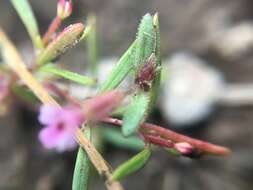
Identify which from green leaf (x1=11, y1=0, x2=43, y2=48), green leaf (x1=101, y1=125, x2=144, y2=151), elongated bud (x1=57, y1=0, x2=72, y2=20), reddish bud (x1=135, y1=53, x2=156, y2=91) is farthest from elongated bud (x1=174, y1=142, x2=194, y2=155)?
green leaf (x1=101, y1=125, x2=144, y2=151)

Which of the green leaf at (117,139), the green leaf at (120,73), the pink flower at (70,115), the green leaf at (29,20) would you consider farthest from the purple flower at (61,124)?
the green leaf at (117,139)

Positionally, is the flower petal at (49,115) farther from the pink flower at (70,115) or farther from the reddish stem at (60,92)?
the reddish stem at (60,92)

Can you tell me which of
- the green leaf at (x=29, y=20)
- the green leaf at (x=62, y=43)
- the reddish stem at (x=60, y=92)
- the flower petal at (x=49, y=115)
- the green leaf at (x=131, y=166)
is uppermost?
the green leaf at (x=29, y=20)

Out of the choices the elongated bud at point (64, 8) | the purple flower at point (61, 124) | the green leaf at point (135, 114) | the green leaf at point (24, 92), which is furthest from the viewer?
the green leaf at point (24, 92)

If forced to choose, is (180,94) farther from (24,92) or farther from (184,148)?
(184,148)

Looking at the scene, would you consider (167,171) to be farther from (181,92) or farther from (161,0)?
(161,0)

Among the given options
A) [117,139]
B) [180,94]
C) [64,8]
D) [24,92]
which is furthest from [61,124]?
[180,94]

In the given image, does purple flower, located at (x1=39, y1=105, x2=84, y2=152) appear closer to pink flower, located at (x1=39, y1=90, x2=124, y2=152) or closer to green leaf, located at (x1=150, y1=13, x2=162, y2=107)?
pink flower, located at (x1=39, y1=90, x2=124, y2=152)
